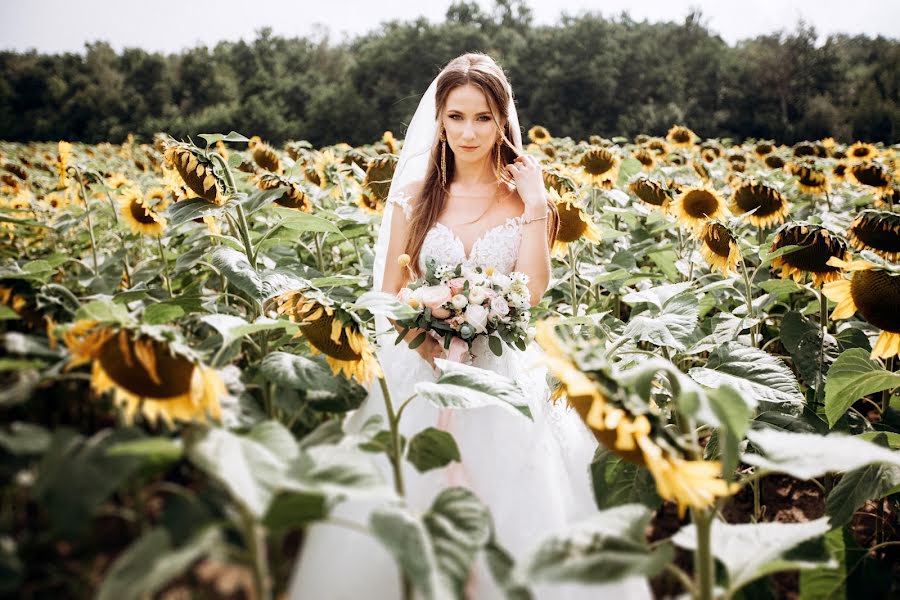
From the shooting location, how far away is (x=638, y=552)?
756 mm

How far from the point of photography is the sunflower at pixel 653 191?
2930mm

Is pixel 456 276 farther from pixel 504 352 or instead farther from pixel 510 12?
pixel 510 12

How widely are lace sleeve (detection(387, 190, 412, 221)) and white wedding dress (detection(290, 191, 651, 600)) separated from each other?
2.03ft

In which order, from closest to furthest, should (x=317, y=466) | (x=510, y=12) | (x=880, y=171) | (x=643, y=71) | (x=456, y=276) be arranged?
(x=317, y=466) → (x=456, y=276) → (x=880, y=171) → (x=643, y=71) → (x=510, y=12)

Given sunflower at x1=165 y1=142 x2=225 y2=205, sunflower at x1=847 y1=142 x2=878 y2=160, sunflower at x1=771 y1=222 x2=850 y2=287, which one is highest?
sunflower at x1=847 y1=142 x2=878 y2=160

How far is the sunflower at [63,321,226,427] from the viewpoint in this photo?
0.80 m

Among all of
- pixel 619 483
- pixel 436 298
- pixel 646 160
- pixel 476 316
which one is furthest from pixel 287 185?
pixel 646 160

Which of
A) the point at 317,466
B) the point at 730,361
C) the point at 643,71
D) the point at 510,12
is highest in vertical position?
the point at 510,12

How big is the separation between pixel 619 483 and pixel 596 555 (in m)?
0.64

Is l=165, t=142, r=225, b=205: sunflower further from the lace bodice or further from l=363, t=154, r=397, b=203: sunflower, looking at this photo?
l=363, t=154, r=397, b=203: sunflower

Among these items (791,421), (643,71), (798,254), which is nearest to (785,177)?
(798,254)

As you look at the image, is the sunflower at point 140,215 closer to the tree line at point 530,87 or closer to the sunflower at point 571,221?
the sunflower at point 571,221

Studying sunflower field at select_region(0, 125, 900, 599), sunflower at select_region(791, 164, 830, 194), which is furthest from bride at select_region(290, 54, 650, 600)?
sunflower at select_region(791, 164, 830, 194)

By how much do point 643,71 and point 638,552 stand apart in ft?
88.3
